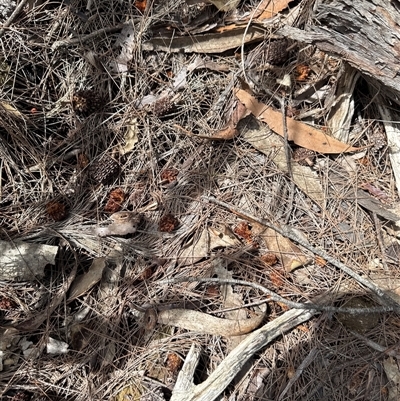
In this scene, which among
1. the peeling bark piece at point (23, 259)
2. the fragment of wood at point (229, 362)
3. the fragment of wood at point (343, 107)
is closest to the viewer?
the fragment of wood at point (229, 362)

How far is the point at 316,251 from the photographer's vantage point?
90.4 inches

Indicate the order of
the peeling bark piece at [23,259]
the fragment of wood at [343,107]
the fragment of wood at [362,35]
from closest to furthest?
the fragment of wood at [362,35], the peeling bark piece at [23,259], the fragment of wood at [343,107]

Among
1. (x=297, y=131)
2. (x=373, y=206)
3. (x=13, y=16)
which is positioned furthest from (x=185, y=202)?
(x=13, y=16)

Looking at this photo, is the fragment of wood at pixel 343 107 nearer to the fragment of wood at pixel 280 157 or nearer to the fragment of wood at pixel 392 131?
the fragment of wood at pixel 392 131

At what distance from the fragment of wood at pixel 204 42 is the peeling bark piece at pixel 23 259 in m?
1.32

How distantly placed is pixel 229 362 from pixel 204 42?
1.81 meters

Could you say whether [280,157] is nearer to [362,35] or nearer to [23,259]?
[362,35]

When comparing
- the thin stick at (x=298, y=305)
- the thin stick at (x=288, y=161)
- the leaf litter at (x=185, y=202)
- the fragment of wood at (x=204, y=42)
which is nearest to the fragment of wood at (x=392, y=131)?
the leaf litter at (x=185, y=202)

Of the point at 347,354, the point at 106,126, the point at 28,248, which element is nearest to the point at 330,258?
the point at 347,354

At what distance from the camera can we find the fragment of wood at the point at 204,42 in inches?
97.2

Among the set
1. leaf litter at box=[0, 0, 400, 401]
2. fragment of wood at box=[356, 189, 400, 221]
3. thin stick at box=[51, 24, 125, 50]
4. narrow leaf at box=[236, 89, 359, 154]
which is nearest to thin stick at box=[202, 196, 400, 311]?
leaf litter at box=[0, 0, 400, 401]

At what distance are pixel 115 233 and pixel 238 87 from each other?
43.8 inches

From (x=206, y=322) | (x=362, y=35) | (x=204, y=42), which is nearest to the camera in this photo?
(x=362, y=35)

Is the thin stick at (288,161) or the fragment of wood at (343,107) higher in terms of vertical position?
the fragment of wood at (343,107)
